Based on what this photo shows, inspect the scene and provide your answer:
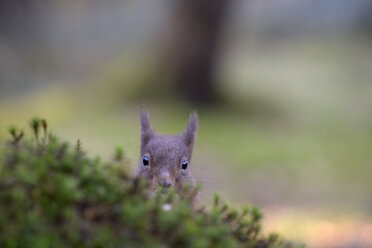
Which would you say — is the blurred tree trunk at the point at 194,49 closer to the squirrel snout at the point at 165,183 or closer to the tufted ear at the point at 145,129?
the tufted ear at the point at 145,129

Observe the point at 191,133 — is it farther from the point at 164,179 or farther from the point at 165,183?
the point at 165,183

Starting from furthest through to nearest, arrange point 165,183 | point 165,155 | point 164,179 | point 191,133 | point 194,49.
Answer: point 194,49, point 191,133, point 165,155, point 164,179, point 165,183

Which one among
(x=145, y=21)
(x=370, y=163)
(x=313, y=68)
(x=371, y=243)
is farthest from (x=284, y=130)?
(x=145, y=21)

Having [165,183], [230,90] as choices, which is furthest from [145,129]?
[230,90]

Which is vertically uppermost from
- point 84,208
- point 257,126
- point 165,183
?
point 257,126

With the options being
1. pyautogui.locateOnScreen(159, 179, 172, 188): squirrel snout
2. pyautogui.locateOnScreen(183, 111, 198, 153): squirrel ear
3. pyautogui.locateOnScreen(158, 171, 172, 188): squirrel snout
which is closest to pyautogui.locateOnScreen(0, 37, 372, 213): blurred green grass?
pyautogui.locateOnScreen(183, 111, 198, 153): squirrel ear

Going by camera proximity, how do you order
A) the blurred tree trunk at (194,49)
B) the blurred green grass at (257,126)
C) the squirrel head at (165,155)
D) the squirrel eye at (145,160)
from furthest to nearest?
the blurred tree trunk at (194,49) → the blurred green grass at (257,126) → the squirrel eye at (145,160) → the squirrel head at (165,155)

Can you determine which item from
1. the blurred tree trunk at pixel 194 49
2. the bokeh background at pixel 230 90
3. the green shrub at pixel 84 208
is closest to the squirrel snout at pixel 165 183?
the bokeh background at pixel 230 90

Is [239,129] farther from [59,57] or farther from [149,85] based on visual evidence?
[59,57]
